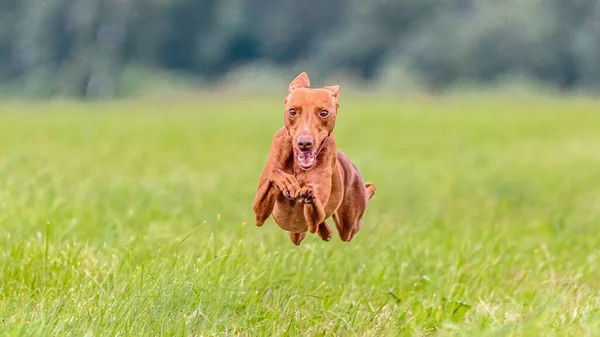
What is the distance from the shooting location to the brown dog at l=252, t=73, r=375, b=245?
2.51 metres

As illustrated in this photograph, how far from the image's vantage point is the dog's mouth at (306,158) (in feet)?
8.17

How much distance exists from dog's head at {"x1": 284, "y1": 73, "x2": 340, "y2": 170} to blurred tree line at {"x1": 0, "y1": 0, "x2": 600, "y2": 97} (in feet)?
91.4

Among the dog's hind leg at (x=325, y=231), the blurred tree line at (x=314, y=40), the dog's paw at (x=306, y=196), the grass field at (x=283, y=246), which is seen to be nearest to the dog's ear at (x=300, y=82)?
the dog's paw at (x=306, y=196)

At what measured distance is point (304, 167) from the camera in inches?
99.8

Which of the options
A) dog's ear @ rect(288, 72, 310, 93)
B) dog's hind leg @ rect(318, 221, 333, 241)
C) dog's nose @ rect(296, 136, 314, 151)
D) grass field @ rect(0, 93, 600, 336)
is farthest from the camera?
grass field @ rect(0, 93, 600, 336)

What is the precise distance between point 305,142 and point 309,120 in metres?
0.09

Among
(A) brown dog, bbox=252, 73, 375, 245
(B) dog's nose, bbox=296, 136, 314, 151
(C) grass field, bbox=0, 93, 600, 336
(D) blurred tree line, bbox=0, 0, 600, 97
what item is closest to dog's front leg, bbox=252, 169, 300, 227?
(A) brown dog, bbox=252, 73, 375, 245

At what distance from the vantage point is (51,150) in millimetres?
15367

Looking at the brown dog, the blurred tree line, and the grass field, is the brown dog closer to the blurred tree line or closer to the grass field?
the grass field

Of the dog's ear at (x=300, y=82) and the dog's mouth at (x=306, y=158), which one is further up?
the dog's ear at (x=300, y=82)

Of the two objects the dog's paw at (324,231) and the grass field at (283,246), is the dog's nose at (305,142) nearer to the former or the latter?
the dog's paw at (324,231)

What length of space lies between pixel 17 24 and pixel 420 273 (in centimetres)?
4364

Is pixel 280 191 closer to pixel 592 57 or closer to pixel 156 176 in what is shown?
pixel 156 176

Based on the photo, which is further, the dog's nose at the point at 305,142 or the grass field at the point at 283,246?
the grass field at the point at 283,246
